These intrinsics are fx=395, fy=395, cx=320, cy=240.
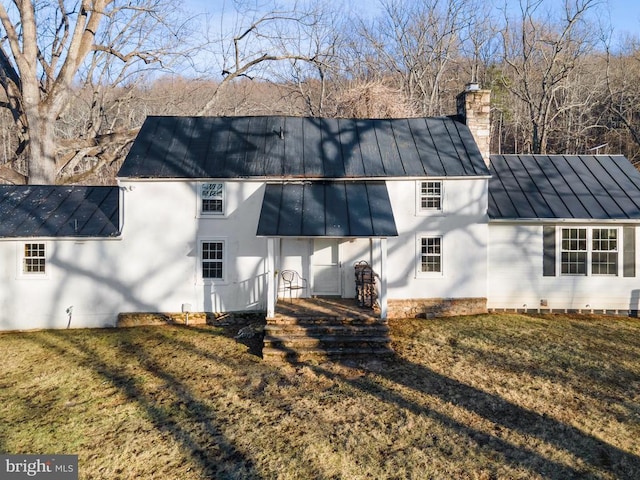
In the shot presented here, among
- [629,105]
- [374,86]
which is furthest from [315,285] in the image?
[629,105]

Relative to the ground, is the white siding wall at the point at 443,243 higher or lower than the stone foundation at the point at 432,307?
higher

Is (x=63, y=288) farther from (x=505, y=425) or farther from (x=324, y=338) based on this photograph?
(x=505, y=425)

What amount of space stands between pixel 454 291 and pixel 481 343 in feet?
8.30

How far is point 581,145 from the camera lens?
109 feet

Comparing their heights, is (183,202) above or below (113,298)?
above

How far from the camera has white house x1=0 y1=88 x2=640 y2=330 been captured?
11914 mm

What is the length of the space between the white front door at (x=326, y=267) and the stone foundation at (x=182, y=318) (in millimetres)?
2054

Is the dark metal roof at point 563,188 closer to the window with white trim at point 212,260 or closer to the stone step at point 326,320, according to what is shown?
the stone step at point 326,320

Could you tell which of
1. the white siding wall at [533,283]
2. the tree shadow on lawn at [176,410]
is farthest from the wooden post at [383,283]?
the white siding wall at [533,283]

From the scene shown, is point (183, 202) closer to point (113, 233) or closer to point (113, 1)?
point (113, 233)

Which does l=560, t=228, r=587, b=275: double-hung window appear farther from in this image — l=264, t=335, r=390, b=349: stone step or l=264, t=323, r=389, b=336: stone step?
l=264, t=335, r=390, b=349: stone step

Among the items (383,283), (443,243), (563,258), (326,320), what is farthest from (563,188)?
(326,320)

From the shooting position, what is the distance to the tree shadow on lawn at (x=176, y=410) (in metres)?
5.60

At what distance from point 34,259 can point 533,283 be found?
51.2 ft
